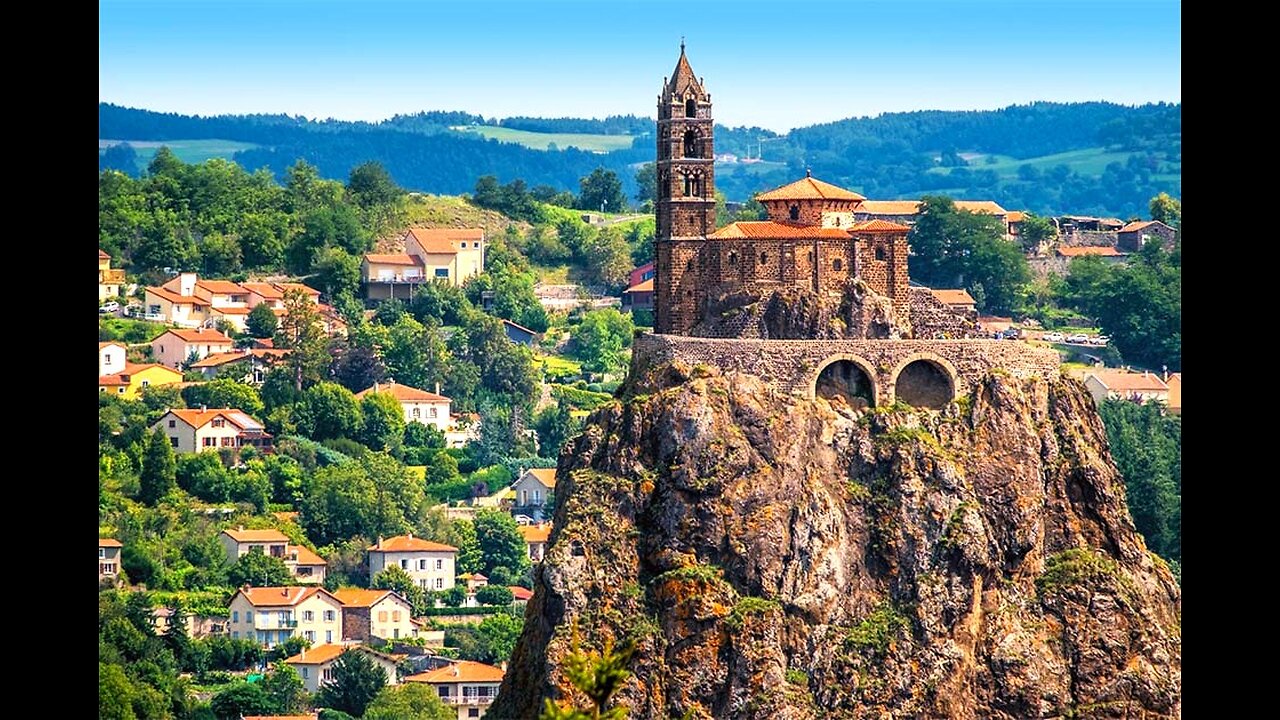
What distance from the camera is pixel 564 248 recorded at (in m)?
148

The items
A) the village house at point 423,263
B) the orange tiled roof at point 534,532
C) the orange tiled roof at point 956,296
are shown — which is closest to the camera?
the orange tiled roof at point 534,532

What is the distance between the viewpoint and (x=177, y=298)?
133 metres

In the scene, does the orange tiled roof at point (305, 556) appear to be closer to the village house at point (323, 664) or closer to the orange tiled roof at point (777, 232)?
the village house at point (323, 664)

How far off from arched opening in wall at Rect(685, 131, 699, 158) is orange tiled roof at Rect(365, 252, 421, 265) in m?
68.7

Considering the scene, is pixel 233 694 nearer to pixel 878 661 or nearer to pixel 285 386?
pixel 878 661

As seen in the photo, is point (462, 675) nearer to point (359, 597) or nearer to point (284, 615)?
point (284, 615)

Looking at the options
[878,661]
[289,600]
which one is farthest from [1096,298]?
[878,661]

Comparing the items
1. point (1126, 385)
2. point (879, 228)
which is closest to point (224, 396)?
point (1126, 385)

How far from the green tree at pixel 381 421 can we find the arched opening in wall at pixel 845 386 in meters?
54.1

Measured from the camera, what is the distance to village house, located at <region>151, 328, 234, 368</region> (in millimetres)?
125875

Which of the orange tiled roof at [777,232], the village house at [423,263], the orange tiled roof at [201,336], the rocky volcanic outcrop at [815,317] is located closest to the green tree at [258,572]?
the orange tiled roof at [201,336]

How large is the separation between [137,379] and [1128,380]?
43.7 metres

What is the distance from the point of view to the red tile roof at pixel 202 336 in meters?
127
